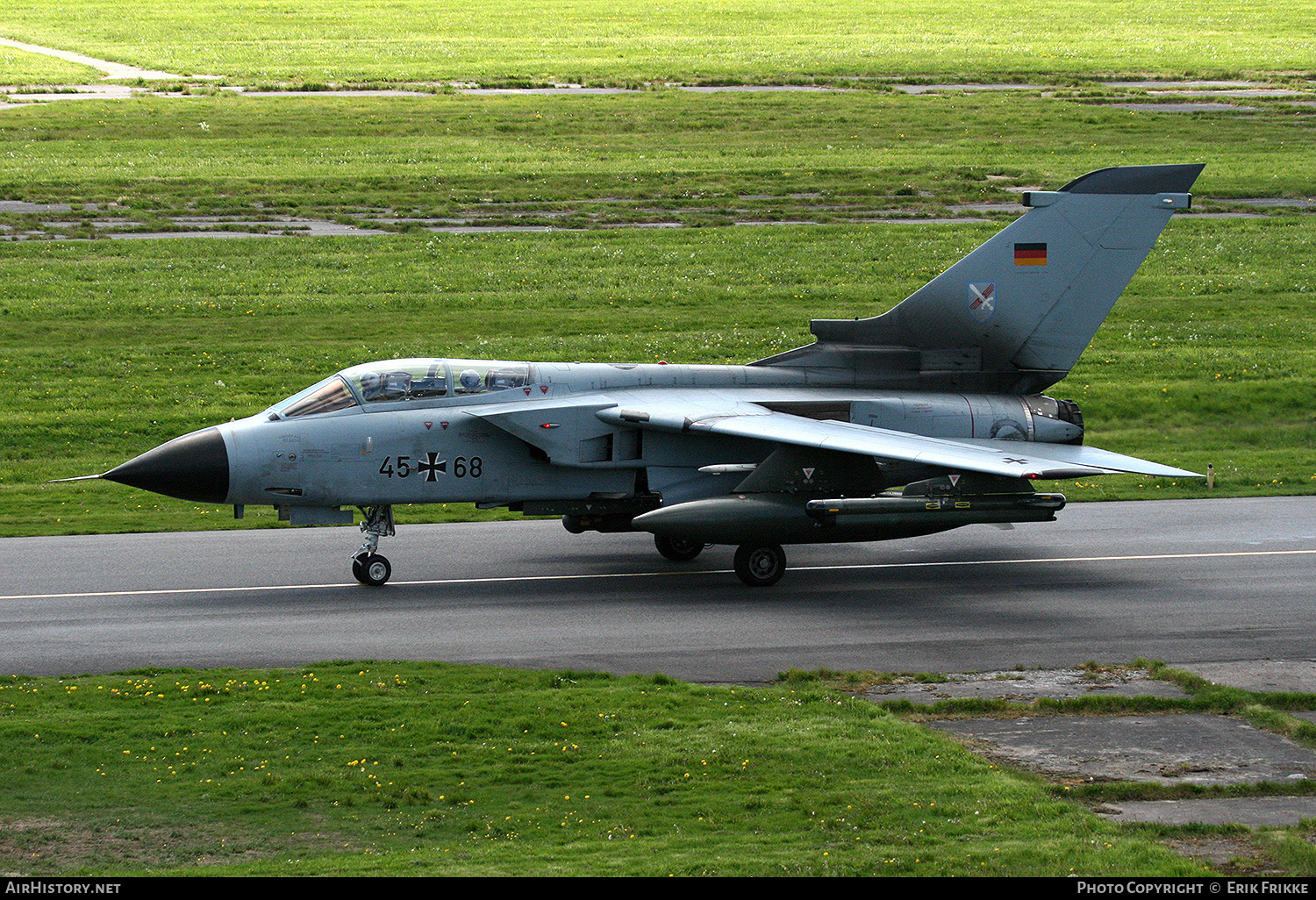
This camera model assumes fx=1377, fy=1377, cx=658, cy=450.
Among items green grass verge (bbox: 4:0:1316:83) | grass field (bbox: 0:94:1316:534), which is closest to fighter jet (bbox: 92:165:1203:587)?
grass field (bbox: 0:94:1316:534)

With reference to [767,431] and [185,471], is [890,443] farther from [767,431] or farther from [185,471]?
[185,471]

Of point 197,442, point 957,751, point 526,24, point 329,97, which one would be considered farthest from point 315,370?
point 526,24

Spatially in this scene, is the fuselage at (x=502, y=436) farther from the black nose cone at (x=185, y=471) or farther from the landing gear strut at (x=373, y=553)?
the landing gear strut at (x=373, y=553)

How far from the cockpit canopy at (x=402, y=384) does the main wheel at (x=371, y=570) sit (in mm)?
2142

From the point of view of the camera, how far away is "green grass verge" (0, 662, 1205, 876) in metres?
10.2

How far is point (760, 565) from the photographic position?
19328mm

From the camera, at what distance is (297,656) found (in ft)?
52.3

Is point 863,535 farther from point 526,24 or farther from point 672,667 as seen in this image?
point 526,24

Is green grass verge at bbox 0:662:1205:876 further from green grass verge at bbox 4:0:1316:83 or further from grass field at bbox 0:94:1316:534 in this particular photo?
green grass verge at bbox 4:0:1316:83

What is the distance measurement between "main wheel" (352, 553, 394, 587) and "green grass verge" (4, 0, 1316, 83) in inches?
1766

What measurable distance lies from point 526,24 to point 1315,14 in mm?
46288

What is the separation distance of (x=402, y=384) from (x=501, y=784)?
8.61m

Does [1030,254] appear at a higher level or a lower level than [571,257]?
lower

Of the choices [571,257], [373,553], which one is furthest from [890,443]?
[571,257]
